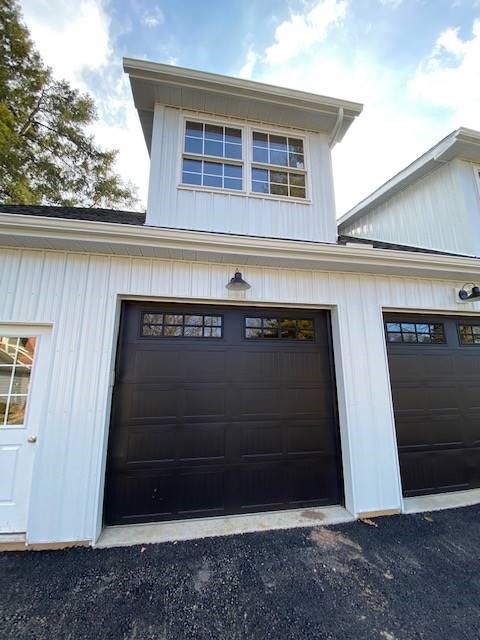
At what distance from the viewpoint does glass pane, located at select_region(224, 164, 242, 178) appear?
3.84 meters

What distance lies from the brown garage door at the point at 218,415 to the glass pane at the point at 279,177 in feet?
6.55

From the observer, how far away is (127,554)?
245 cm

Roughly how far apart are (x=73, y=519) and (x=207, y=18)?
7878mm

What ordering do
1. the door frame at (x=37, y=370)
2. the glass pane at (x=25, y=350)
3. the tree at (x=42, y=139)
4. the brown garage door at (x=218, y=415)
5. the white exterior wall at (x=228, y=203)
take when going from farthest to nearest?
the tree at (x=42, y=139)
the white exterior wall at (x=228, y=203)
the brown garage door at (x=218, y=415)
the glass pane at (x=25, y=350)
the door frame at (x=37, y=370)

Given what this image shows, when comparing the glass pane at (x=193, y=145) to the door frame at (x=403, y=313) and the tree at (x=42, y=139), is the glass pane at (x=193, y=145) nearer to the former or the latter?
the door frame at (x=403, y=313)

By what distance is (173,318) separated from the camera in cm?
330

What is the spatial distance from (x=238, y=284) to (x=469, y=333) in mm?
3707

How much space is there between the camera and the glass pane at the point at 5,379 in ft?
9.09

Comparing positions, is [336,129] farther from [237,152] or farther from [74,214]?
[74,214]

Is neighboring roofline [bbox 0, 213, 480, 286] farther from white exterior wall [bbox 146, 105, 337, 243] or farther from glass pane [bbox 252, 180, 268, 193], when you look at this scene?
glass pane [bbox 252, 180, 268, 193]

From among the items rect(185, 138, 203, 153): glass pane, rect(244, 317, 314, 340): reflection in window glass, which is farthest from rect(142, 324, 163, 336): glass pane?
rect(185, 138, 203, 153): glass pane

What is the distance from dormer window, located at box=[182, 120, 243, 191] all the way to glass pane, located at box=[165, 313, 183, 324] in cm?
187

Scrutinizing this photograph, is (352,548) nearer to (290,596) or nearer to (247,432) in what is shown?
(290,596)

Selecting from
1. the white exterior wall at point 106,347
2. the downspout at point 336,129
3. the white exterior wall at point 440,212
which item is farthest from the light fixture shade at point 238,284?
the white exterior wall at point 440,212
